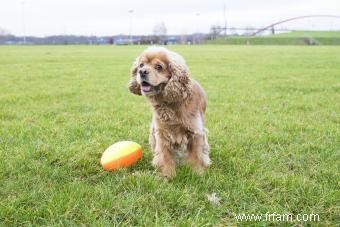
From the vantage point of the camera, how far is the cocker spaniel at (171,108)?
194 inches

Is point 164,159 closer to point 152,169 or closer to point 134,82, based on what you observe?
point 152,169

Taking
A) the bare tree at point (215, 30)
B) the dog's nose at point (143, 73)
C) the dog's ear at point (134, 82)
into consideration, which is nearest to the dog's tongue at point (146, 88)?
the dog's nose at point (143, 73)

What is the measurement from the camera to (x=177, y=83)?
492cm

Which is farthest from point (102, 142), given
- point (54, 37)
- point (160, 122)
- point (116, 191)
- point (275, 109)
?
point (54, 37)

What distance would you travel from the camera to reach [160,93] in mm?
5043

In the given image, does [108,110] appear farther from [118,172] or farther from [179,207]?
[179,207]

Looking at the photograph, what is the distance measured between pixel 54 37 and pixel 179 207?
415 feet

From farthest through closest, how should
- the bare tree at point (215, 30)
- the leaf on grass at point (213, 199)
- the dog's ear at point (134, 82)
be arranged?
the bare tree at point (215, 30) → the dog's ear at point (134, 82) → the leaf on grass at point (213, 199)

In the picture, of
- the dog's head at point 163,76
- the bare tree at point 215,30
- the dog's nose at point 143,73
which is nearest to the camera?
the dog's nose at point 143,73

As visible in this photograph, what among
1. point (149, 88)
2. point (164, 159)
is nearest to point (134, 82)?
point (149, 88)

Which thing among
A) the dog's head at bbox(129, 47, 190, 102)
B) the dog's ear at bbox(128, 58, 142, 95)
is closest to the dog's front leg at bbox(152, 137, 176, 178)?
the dog's head at bbox(129, 47, 190, 102)

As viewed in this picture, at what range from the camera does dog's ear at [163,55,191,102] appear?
4.90 metres

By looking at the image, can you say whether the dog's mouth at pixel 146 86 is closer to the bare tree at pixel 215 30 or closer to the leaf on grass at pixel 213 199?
the leaf on grass at pixel 213 199

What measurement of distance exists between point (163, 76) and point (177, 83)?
0.61ft
